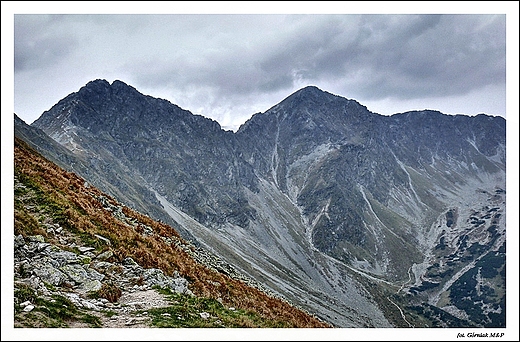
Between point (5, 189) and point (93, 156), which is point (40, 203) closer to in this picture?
point (5, 189)

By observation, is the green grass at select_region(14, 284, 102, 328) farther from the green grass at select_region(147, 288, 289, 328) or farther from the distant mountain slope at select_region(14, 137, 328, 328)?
the green grass at select_region(147, 288, 289, 328)

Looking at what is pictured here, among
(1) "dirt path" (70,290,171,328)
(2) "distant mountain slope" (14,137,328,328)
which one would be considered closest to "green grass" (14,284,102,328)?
(2) "distant mountain slope" (14,137,328,328)

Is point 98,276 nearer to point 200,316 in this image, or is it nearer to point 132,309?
point 132,309

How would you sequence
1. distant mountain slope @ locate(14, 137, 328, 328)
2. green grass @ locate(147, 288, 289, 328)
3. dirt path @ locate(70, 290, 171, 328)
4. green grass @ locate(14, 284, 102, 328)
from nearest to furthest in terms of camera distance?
green grass @ locate(14, 284, 102, 328), dirt path @ locate(70, 290, 171, 328), distant mountain slope @ locate(14, 137, 328, 328), green grass @ locate(147, 288, 289, 328)

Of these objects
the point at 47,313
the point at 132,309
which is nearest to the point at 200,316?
the point at 132,309

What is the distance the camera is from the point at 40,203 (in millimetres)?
17109

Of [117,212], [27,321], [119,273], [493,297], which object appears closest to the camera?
[27,321]

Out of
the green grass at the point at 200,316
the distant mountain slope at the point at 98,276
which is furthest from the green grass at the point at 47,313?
the green grass at the point at 200,316

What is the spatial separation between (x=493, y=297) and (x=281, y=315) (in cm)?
21723

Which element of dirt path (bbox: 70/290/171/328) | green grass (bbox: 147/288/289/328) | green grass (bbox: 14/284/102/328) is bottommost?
green grass (bbox: 147/288/289/328)

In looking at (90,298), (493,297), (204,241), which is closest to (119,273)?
(90,298)

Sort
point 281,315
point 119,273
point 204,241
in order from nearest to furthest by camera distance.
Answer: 1. point 119,273
2. point 281,315
3. point 204,241

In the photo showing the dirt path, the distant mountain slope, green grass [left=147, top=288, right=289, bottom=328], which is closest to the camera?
the dirt path

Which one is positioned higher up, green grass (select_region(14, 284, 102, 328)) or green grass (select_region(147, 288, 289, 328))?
green grass (select_region(14, 284, 102, 328))
